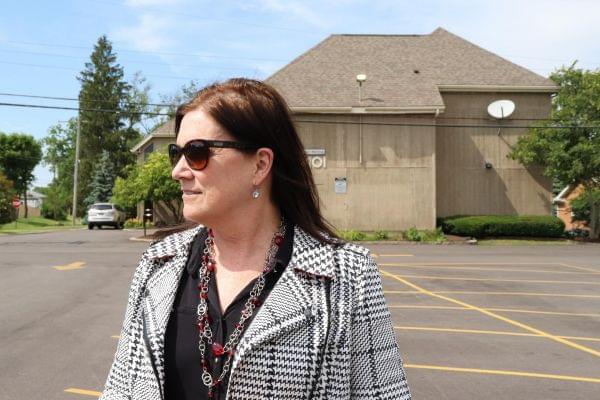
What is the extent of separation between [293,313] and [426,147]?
88.0 feet

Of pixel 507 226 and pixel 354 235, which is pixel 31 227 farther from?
pixel 507 226

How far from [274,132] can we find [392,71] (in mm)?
29161

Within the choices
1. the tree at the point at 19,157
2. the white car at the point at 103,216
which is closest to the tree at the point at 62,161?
the tree at the point at 19,157

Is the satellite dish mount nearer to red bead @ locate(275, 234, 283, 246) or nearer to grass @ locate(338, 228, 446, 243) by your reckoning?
grass @ locate(338, 228, 446, 243)

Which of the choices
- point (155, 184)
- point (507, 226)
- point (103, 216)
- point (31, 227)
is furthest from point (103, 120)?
point (507, 226)

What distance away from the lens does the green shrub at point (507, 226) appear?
86.2 feet

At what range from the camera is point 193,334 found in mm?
1874

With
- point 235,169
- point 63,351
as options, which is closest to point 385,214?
point 63,351

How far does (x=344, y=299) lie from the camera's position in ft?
6.07

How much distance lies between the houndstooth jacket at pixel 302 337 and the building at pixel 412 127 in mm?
24817

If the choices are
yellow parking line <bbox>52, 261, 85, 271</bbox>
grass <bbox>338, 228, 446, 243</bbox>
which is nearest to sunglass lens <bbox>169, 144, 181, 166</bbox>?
yellow parking line <bbox>52, 261, 85, 271</bbox>

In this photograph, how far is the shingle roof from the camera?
92.3 ft

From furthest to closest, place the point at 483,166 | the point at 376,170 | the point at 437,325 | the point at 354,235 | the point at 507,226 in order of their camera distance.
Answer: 1. the point at 483,166
2. the point at 376,170
3. the point at 507,226
4. the point at 354,235
5. the point at 437,325

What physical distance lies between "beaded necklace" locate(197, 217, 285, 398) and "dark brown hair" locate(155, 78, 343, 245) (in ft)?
0.42
